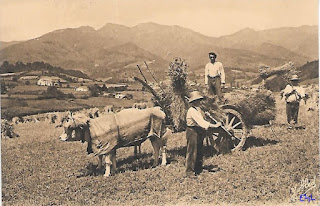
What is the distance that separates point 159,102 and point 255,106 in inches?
58.1

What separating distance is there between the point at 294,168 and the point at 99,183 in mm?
2984

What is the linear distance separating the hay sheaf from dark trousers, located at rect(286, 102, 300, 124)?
418mm

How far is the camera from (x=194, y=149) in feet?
22.4

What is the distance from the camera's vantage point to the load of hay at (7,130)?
7.01 metres

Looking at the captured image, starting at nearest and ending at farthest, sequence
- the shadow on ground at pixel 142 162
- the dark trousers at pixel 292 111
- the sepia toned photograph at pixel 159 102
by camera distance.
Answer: the sepia toned photograph at pixel 159 102
the shadow on ground at pixel 142 162
the dark trousers at pixel 292 111

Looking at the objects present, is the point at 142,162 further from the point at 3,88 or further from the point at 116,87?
the point at 3,88

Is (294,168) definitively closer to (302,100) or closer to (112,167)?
(302,100)

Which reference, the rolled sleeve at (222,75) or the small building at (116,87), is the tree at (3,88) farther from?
the rolled sleeve at (222,75)

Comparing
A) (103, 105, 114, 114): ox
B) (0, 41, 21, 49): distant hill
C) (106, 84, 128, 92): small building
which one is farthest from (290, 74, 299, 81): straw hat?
(0, 41, 21, 49): distant hill

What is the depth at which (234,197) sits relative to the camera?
6801 mm

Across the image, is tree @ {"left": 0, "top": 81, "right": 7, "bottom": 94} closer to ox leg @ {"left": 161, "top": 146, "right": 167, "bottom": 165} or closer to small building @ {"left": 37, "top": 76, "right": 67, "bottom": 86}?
small building @ {"left": 37, "top": 76, "right": 67, "bottom": 86}

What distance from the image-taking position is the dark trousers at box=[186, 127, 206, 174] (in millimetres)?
6762

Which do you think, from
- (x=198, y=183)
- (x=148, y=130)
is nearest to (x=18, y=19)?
(x=148, y=130)

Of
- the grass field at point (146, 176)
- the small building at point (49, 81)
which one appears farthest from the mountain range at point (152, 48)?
the grass field at point (146, 176)
